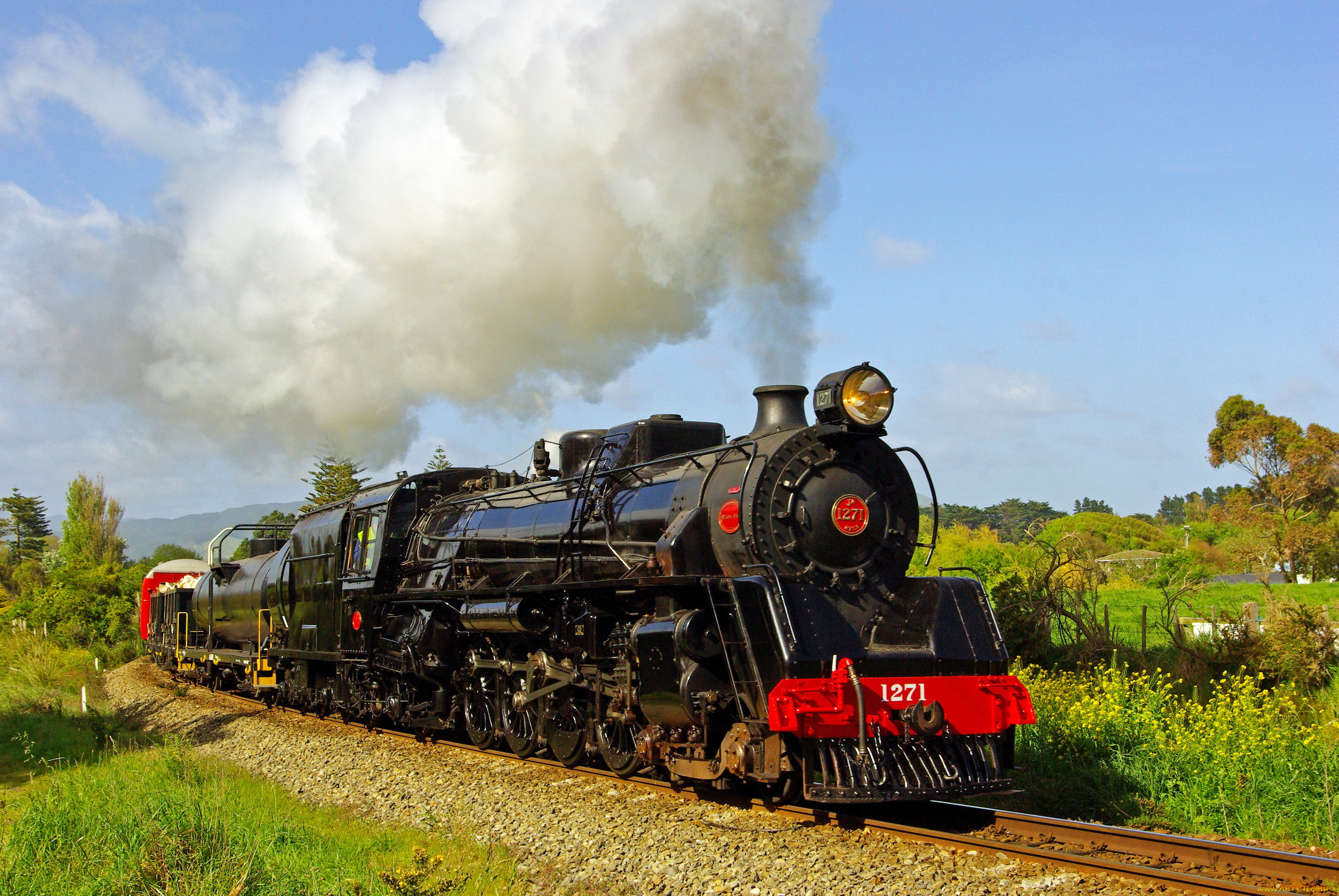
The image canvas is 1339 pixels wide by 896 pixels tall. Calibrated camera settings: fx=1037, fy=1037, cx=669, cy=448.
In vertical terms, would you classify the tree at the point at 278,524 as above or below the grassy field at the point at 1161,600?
above

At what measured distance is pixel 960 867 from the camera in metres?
5.71

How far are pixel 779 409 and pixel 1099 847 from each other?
3.76 metres

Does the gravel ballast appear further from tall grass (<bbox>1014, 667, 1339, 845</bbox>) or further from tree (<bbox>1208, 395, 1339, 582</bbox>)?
tree (<bbox>1208, 395, 1339, 582</bbox>)

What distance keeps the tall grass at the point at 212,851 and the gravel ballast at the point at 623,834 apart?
482 mm

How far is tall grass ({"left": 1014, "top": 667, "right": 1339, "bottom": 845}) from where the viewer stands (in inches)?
280

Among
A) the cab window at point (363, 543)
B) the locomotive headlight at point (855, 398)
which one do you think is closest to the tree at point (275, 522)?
the cab window at point (363, 543)

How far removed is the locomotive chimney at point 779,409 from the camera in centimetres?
811

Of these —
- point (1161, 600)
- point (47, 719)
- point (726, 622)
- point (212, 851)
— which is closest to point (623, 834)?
point (726, 622)

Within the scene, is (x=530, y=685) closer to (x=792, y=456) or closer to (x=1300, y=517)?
(x=792, y=456)

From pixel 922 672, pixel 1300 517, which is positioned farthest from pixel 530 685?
pixel 1300 517

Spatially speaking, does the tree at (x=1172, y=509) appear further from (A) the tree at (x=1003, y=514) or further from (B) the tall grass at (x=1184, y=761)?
(B) the tall grass at (x=1184, y=761)

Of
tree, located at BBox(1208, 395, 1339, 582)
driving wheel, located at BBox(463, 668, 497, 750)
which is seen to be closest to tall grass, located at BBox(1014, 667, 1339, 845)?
driving wheel, located at BBox(463, 668, 497, 750)

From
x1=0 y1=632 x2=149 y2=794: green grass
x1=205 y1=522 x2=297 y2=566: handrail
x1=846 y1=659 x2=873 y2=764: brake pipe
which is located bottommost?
x1=0 y1=632 x2=149 y2=794: green grass

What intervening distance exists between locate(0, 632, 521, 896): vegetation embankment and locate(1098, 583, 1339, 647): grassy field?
10.4 m
